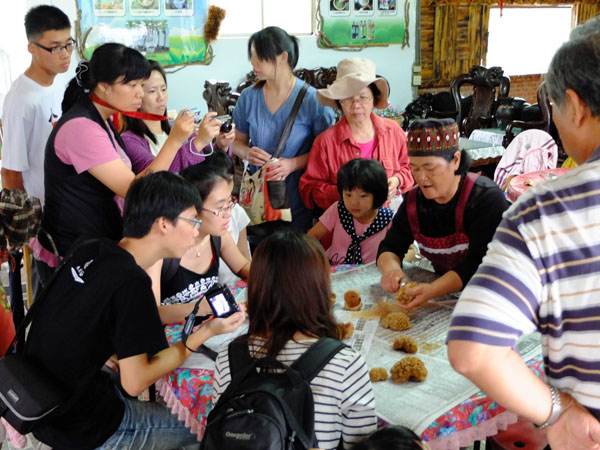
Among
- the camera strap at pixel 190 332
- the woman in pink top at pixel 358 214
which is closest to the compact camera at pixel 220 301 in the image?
the camera strap at pixel 190 332

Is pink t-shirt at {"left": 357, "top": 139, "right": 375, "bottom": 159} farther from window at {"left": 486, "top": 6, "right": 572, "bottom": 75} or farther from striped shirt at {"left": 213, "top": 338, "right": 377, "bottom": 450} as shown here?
window at {"left": 486, "top": 6, "right": 572, "bottom": 75}

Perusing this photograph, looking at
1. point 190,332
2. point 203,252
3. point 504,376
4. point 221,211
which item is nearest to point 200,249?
point 203,252

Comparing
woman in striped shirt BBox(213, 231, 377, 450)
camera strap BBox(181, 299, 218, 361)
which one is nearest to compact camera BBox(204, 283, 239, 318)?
camera strap BBox(181, 299, 218, 361)

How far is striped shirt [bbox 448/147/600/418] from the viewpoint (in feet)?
3.17

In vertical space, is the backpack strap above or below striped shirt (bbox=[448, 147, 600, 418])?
below

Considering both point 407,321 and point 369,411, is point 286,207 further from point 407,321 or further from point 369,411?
point 369,411

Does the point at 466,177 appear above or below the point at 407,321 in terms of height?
above

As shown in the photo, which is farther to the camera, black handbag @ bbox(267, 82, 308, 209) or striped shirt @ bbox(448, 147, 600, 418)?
black handbag @ bbox(267, 82, 308, 209)

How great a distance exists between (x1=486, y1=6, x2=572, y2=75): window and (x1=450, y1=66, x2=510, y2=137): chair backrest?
2640 mm

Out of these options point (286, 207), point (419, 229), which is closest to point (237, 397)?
point (419, 229)

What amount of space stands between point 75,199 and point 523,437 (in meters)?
1.81

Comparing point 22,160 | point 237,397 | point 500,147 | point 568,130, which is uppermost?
point 568,130

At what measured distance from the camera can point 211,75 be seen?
21.2 feet

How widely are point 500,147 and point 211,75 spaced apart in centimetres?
305
